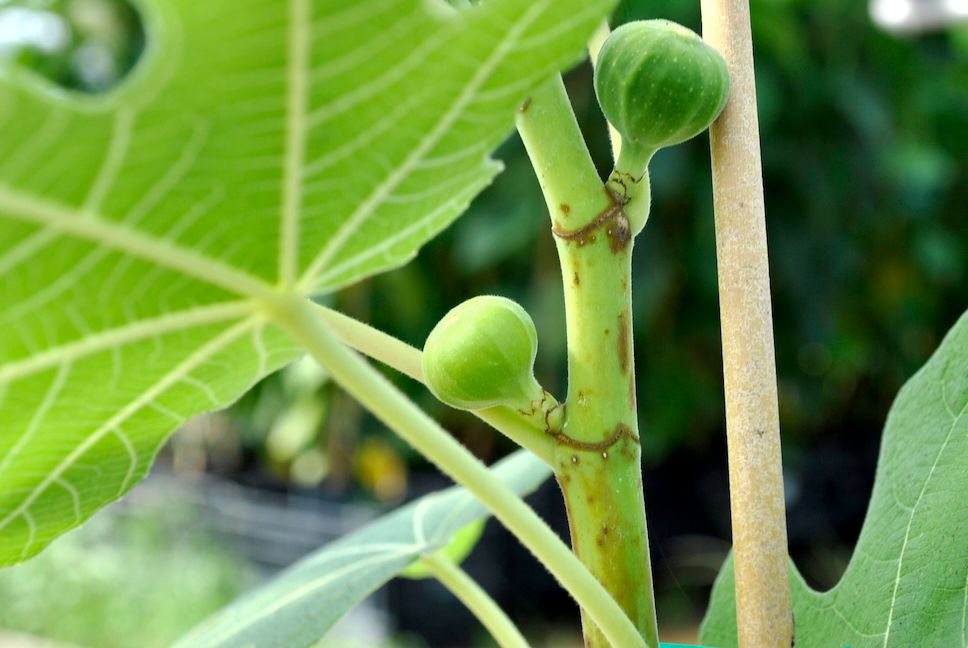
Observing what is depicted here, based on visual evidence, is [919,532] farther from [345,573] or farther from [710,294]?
[710,294]

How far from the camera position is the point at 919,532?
1.17 feet

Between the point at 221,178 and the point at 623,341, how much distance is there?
13 cm

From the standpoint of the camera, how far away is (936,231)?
3.38 metres

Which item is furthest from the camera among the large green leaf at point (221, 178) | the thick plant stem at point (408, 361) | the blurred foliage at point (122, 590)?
the blurred foliage at point (122, 590)

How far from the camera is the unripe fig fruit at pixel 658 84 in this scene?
321mm

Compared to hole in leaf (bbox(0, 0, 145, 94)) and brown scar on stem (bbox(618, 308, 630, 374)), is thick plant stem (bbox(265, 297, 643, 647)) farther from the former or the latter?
hole in leaf (bbox(0, 0, 145, 94))

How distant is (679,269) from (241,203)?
9.14 feet

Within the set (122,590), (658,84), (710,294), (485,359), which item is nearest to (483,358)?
(485,359)

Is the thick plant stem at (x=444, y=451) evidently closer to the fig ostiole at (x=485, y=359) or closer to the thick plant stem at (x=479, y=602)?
the fig ostiole at (x=485, y=359)

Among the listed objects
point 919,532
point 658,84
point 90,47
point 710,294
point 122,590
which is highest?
point 90,47

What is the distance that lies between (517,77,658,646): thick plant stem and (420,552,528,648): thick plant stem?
0.11 meters

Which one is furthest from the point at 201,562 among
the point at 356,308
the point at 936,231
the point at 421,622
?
the point at 936,231

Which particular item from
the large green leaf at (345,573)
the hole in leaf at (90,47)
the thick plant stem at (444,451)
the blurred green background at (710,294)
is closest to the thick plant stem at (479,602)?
the large green leaf at (345,573)

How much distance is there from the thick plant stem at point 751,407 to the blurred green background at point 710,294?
6.17 ft
